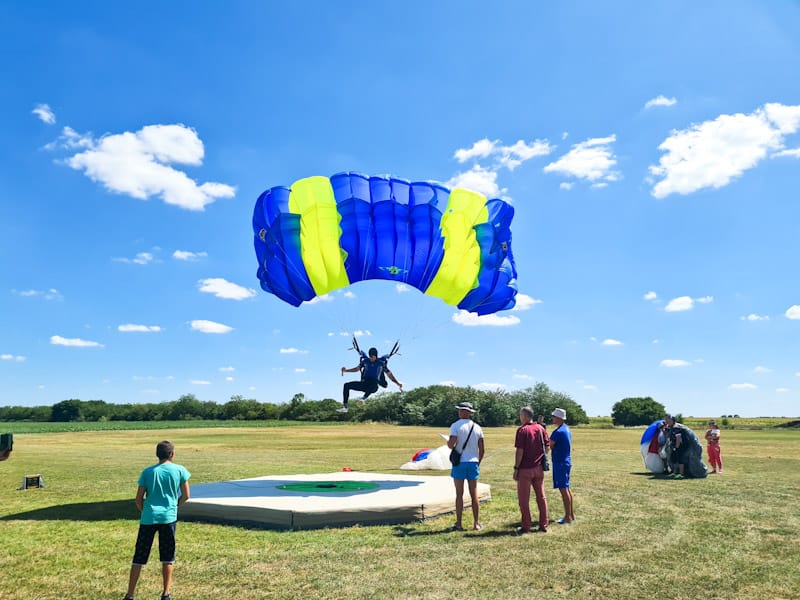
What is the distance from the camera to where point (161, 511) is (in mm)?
5793

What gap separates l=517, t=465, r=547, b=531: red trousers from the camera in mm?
8688

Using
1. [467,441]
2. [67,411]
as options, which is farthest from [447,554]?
[67,411]

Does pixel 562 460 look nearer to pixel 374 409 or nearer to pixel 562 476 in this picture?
pixel 562 476

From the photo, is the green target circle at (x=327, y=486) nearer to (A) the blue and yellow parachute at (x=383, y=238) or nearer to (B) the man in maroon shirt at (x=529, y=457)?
(B) the man in maroon shirt at (x=529, y=457)

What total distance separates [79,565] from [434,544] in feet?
14.3

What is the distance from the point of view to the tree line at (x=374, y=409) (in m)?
72.1

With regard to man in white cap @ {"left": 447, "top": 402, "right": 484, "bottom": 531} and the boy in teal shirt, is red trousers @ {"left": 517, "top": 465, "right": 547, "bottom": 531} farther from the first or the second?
the boy in teal shirt

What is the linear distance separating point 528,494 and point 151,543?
5.40m

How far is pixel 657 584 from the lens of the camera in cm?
618

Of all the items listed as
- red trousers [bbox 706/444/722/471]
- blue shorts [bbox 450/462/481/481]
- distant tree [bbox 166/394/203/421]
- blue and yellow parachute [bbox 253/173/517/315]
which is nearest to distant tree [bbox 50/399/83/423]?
distant tree [bbox 166/394/203/421]

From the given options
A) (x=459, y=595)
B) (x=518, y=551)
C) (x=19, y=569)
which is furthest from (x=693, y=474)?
(x=19, y=569)

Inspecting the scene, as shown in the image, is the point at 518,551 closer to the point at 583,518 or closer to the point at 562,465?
the point at 562,465

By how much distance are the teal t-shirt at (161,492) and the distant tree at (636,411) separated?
9099 cm

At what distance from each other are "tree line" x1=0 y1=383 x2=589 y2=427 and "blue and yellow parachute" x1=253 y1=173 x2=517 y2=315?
5736cm
